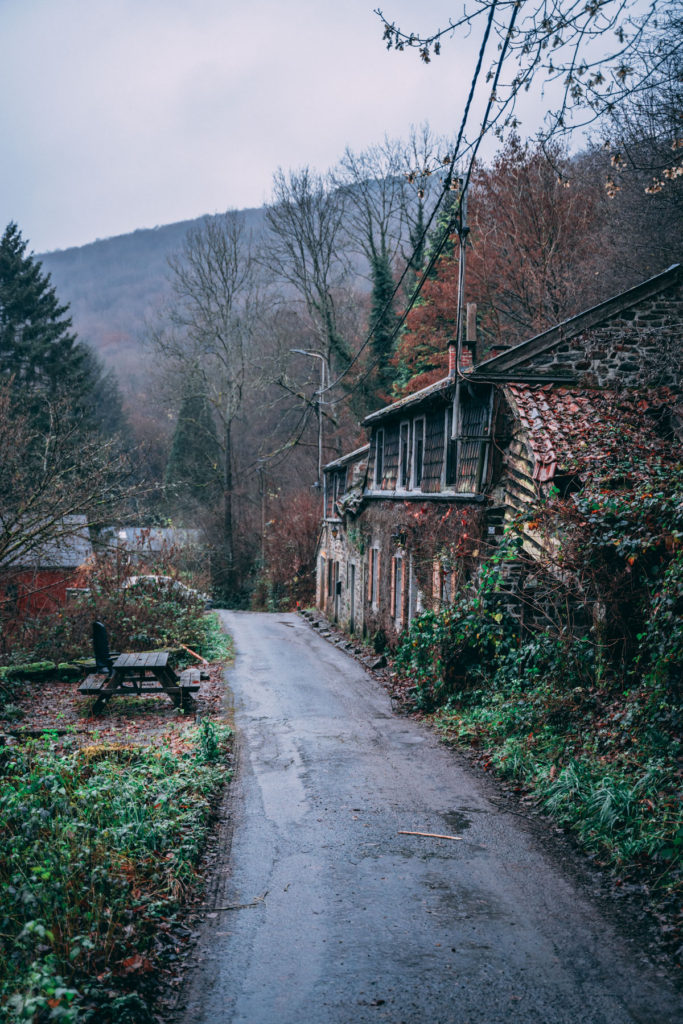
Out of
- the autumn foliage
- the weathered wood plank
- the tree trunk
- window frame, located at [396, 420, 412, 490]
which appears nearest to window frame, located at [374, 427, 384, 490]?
window frame, located at [396, 420, 412, 490]

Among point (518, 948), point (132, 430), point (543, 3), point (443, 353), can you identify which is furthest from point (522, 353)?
point (132, 430)

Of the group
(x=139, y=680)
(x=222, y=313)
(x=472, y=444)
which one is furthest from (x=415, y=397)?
(x=222, y=313)

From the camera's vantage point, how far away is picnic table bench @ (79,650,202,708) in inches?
489

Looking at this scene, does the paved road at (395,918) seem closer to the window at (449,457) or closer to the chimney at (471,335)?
the window at (449,457)

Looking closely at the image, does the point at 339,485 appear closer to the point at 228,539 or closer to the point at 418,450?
the point at 418,450

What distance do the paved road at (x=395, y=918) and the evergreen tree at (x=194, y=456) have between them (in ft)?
114

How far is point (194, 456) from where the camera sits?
44969 mm

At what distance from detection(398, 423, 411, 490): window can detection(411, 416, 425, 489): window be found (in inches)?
17.1

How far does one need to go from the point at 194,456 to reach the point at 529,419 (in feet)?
115

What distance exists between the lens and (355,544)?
22.6 m

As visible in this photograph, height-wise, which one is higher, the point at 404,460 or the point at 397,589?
the point at 404,460

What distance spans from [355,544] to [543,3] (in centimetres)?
1780

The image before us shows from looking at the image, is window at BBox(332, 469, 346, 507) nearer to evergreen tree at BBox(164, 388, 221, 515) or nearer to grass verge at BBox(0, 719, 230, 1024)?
evergreen tree at BBox(164, 388, 221, 515)

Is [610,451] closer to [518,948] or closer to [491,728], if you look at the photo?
[491,728]
